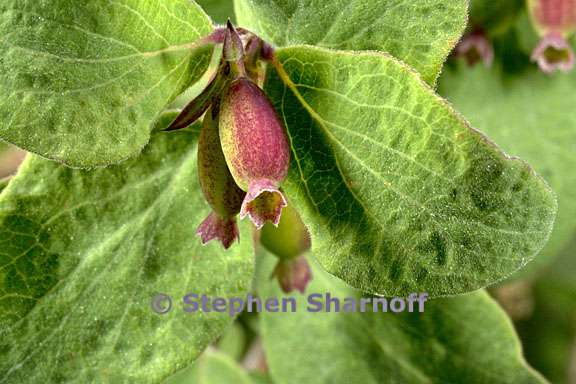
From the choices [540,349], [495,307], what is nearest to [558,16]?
[495,307]

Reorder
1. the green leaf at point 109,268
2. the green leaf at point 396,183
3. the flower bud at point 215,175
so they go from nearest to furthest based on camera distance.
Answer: the green leaf at point 396,183 < the flower bud at point 215,175 < the green leaf at point 109,268

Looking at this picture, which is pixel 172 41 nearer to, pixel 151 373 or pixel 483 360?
pixel 151 373

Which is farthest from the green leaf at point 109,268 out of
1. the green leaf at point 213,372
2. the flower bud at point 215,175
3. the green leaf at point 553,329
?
the green leaf at point 553,329

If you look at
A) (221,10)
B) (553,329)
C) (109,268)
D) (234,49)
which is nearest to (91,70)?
(234,49)

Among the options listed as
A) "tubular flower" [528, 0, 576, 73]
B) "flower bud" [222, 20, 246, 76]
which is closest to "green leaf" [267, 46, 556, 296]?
"flower bud" [222, 20, 246, 76]

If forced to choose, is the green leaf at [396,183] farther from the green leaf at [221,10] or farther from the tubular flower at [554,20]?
the tubular flower at [554,20]

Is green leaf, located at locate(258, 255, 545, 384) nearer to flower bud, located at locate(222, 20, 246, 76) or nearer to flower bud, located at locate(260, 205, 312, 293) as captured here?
flower bud, located at locate(260, 205, 312, 293)
